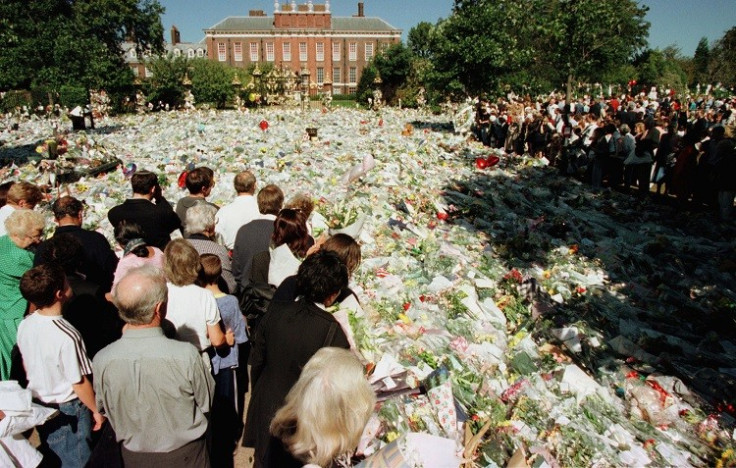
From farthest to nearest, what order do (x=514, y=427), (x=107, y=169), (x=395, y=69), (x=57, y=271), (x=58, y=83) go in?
(x=395, y=69), (x=58, y=83), (x=107, y=169), (x=514, y=427), (x=57, y=271)

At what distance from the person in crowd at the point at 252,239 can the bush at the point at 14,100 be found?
102 ft

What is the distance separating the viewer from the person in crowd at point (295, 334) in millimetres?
2352

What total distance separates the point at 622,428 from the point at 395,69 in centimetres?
4195

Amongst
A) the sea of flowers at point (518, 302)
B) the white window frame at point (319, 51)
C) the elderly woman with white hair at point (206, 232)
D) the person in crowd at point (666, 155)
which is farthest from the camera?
the white window frame at point (319, 51)

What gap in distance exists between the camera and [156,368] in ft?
7.09

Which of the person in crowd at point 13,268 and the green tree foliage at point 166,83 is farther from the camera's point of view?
the green tree foliage at point 166,83

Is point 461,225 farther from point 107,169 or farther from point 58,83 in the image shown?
point 58,83

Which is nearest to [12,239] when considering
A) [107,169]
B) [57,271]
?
[57,271]

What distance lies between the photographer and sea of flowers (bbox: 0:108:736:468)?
3.23 meters

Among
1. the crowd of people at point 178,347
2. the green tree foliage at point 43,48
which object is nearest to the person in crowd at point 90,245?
the crowd of people at point 178,347

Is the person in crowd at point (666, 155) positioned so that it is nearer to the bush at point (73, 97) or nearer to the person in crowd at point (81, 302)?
the person in crowd at point (81, 302)

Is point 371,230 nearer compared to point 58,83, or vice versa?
point 371,230

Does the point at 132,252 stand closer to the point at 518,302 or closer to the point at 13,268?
the point at 13,268

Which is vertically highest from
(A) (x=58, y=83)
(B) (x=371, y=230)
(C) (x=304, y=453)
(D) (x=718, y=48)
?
(D) (x=718, y=48)
